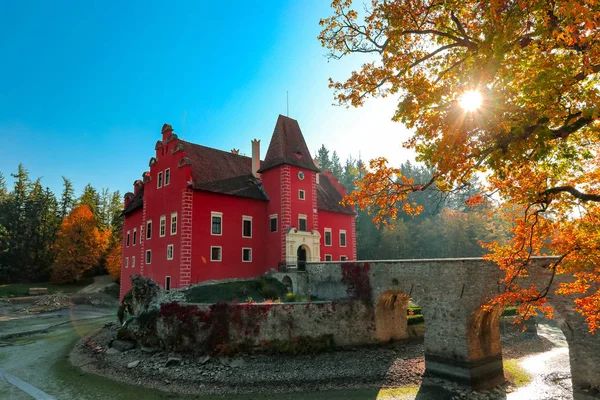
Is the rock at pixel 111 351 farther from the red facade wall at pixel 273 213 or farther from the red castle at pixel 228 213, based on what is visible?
the red facade wall at pixel 273 213

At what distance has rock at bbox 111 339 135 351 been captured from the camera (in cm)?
2314

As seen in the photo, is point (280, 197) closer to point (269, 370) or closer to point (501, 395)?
point (269, 370)

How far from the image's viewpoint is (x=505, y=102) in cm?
654

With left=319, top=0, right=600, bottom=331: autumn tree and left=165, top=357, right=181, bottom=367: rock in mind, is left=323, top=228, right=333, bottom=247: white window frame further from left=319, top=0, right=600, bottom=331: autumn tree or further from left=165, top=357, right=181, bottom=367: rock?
left=319, top=0, right=600, bottom=331: autumn tree

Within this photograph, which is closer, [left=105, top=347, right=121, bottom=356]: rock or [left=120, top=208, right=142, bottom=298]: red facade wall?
[left=105, top=347, right=121, bottom=356]: rock

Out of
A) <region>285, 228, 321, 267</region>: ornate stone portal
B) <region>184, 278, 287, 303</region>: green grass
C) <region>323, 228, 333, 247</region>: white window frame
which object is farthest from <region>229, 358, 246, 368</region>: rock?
<region>323, 228, 333, 247</region>: white window frame

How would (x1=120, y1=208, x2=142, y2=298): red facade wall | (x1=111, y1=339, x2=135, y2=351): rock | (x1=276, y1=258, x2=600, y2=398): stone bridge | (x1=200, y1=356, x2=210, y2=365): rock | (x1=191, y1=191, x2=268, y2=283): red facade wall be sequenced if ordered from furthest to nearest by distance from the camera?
(x1=120, y1=208, x2=142, y2=298): red facade wall
(x1=191, y1=191, x2=268, y2=283): red facade wall
(x1=111, y1=339, x2=135, y2=351): rock
(x1=200, y1=356, x2=210, y2=365): rock
(x1=276, y1=258, x2=600, y2=398): stone bridge

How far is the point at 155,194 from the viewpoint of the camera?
103 feet

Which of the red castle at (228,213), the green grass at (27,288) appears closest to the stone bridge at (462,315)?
the red castle at (228,213)

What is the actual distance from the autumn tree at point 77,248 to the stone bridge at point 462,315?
152 feet

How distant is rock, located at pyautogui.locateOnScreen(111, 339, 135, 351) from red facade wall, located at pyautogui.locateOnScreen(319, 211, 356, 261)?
1697 centimetres

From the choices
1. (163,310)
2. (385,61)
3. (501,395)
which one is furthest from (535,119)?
(163,310)

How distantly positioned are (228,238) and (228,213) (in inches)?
76.3

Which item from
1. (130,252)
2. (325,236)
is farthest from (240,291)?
(130,252)
